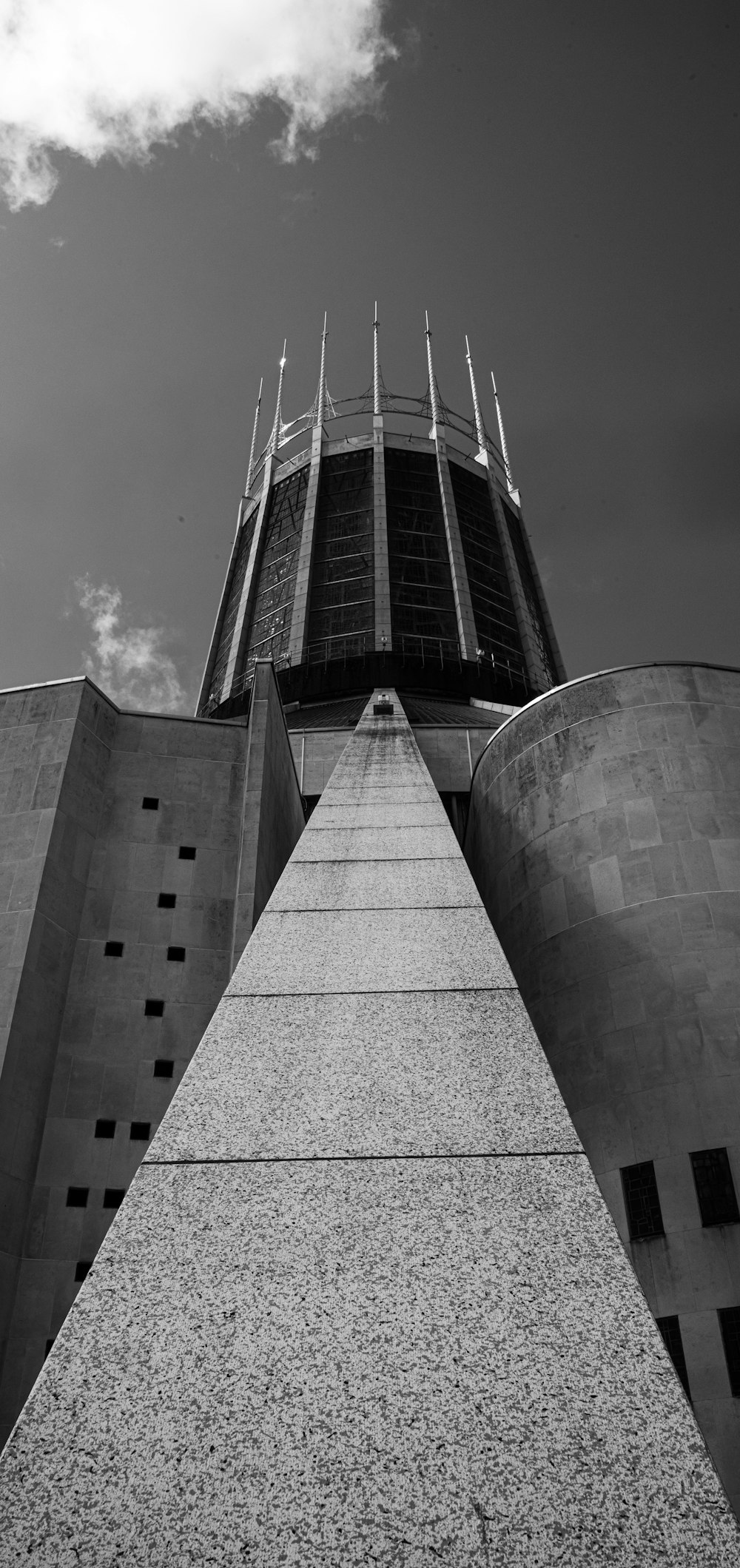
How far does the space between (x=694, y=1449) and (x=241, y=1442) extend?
1.40 metres

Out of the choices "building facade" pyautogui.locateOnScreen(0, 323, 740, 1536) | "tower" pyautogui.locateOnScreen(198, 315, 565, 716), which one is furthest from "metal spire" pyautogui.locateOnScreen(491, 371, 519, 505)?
"building facade" pyautogui.locateOnScreen(0, 323, 740, 1536)

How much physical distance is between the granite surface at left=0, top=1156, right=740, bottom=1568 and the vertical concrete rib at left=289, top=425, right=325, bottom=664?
5277cm

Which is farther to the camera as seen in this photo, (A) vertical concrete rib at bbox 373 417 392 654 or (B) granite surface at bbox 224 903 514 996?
(A) vertical concrete rib at bbox 373 417 392 654

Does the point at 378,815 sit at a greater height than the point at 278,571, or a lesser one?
lesser

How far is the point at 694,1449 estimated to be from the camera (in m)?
3.13

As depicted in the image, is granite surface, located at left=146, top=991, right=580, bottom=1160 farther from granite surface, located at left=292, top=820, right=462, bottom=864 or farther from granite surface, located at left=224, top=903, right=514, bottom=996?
granite surface, located at left=292, top=820, right=462, bottom=864

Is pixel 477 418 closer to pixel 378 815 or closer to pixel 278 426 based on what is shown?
pixel 278 426

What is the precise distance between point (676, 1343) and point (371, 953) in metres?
10.9

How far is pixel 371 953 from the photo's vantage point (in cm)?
679

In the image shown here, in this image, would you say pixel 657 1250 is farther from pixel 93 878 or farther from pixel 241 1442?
pixel 241 1442

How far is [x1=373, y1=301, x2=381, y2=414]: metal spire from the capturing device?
236 ft

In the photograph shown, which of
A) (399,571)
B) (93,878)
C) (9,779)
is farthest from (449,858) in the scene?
(399,571)

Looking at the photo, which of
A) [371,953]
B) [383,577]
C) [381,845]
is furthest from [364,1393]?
[383,577]

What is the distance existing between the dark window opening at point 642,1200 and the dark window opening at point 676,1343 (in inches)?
46.3
